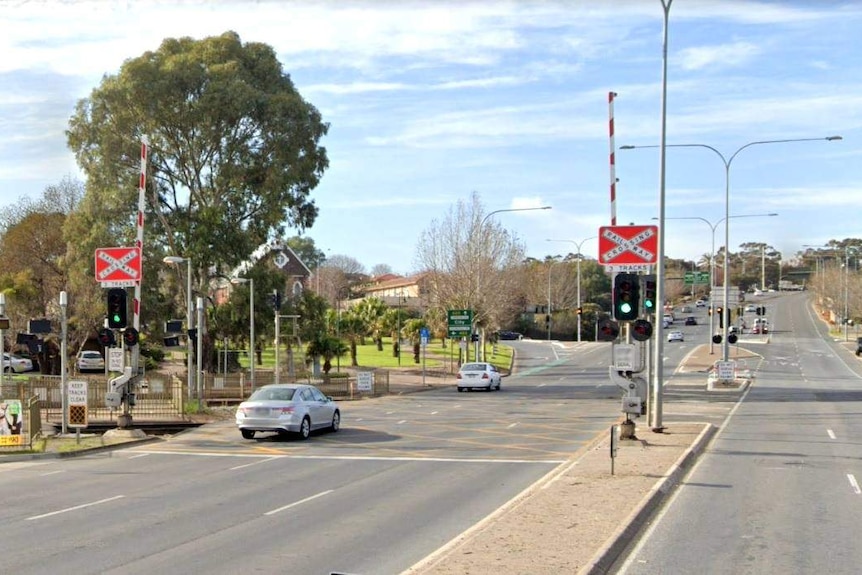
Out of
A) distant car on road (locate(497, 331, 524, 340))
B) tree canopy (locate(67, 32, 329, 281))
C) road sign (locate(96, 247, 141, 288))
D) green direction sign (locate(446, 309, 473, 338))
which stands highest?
tree canopy (locate(67, 32, 329, 281))

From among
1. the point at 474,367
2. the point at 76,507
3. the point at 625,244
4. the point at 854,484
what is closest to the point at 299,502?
the point at 76,507

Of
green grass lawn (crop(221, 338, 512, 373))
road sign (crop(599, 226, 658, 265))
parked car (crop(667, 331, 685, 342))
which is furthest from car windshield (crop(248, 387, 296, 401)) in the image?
parked car (crop(667, 331, 685, 342))

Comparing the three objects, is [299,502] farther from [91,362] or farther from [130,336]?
[91,362]

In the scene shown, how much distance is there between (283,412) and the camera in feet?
81.3

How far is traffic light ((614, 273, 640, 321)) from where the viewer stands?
2119 centimetres

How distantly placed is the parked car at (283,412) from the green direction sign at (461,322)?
1295 inches

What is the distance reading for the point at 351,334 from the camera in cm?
6738

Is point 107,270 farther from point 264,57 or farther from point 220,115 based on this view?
point 264,57

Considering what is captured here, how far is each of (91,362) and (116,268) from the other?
1473 inches

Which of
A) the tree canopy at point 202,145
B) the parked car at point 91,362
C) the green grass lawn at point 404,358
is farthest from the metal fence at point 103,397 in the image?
the green grass lawn at point 404,358

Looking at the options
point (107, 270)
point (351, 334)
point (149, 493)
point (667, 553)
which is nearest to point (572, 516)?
point (667, 553)

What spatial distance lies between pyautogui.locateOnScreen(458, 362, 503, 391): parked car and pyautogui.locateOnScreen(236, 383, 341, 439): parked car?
2248 centimetres

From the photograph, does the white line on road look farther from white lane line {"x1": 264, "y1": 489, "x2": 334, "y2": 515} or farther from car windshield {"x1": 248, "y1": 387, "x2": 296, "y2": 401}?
car windshield {"x1": 248, "y1": 387, "x2": 296, "y2": 401}

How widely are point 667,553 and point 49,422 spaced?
80.1 ft
